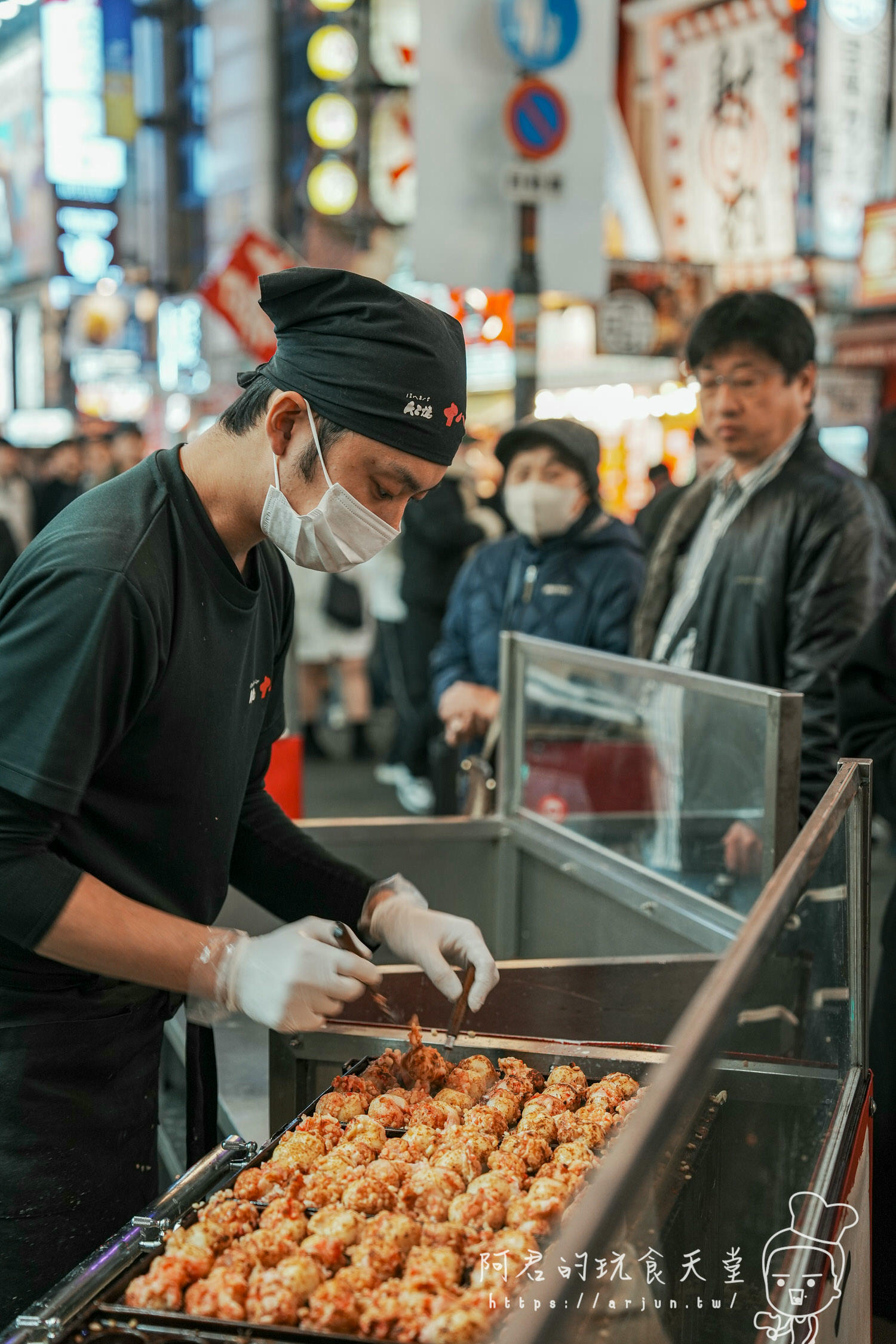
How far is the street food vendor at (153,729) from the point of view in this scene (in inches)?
60.7

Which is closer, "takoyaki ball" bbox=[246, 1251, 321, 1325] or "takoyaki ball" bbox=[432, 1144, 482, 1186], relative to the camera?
"takoyaki ball" bbox=[246, 1251, 321, 1325]

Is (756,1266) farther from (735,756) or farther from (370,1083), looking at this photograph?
(735,756)

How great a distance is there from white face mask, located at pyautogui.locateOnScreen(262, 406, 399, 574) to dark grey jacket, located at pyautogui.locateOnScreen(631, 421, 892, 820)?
1.65 metres

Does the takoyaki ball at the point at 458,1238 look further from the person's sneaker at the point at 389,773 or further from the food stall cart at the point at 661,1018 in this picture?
the person's sneaker at the point at 389,773

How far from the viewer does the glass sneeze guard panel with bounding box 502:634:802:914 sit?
8.47ft

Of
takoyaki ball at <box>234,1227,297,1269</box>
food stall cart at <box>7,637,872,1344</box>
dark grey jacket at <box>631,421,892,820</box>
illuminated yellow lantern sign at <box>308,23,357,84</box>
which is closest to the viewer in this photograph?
food stall cart at <box>7,637,872,1344</box>

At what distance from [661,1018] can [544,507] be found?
237 centimetres

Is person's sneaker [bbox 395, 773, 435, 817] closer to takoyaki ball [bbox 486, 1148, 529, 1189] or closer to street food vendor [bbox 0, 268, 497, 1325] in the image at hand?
street food vendor [bbox 0, 268, 497, 1325]

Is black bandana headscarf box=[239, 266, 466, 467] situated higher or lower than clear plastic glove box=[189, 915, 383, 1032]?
higher

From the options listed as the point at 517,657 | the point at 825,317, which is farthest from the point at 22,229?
the point at 517,657

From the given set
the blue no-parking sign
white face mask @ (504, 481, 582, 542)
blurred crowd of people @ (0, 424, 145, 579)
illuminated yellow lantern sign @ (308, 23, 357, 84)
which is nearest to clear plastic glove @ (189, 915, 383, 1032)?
white face mask @ (504, 481, 582, 542)

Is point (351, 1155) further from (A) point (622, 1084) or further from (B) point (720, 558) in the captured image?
(B) point (720, 558)

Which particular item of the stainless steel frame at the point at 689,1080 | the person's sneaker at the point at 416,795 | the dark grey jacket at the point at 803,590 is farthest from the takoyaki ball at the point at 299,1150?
the person's sneaker at the point at 416,795
